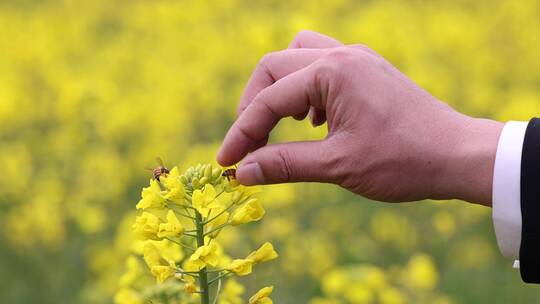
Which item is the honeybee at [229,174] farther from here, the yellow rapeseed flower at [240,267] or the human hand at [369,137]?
the yellow rapeseed flower at [240,267]

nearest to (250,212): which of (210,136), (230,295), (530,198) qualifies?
(230,295)

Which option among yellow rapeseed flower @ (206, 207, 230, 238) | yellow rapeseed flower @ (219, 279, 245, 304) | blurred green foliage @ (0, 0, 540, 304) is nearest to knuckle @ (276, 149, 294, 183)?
yellow rapeseed flower @ (206, 207, 230, 238)

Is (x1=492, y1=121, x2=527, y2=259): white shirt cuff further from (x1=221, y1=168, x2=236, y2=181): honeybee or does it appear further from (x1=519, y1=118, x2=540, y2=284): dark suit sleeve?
(x1=221, y1=168, x2=236, y2=181): honeybee

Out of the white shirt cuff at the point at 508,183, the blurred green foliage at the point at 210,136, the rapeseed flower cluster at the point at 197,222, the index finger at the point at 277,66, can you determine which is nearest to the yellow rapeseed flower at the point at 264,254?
the rapeseed flower cluster at the point at 197,222

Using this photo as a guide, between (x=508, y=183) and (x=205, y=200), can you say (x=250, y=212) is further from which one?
(x=508, y=183)

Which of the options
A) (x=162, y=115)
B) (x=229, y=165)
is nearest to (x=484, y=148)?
(x=229, y=165)

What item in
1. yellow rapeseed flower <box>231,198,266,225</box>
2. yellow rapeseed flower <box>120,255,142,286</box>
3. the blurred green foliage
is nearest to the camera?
yellow rapeseed flower <box>231,198,266,225</box>
